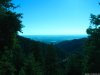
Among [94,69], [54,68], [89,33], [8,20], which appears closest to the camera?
[8,20]

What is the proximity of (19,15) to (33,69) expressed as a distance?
28776mm

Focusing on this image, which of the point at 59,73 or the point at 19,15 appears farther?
the point at 59,73

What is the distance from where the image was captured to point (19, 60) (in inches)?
2726

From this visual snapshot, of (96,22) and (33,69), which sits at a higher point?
(96,22)

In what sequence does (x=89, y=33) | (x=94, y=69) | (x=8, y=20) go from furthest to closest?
1. (x=89, y=33)
2. (x=94, y=69)
3. (x=8, y=20)

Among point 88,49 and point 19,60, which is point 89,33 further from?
point 19,60

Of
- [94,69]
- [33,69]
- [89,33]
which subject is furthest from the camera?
[33,69]

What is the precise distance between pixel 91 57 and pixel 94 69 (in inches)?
69.1

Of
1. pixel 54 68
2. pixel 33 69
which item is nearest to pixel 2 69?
pixel 33 69

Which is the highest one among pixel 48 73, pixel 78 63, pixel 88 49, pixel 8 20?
pixel 8 20

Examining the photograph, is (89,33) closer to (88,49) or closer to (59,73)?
(88,49)

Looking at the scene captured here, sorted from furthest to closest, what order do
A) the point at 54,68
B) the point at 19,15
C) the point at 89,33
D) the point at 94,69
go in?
the point at 54,68, the point at 89,33, the point at 94,69, the point at 19,15

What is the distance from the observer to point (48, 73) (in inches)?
3649

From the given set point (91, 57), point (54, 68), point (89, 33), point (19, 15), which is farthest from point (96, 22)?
point (54, 68)
